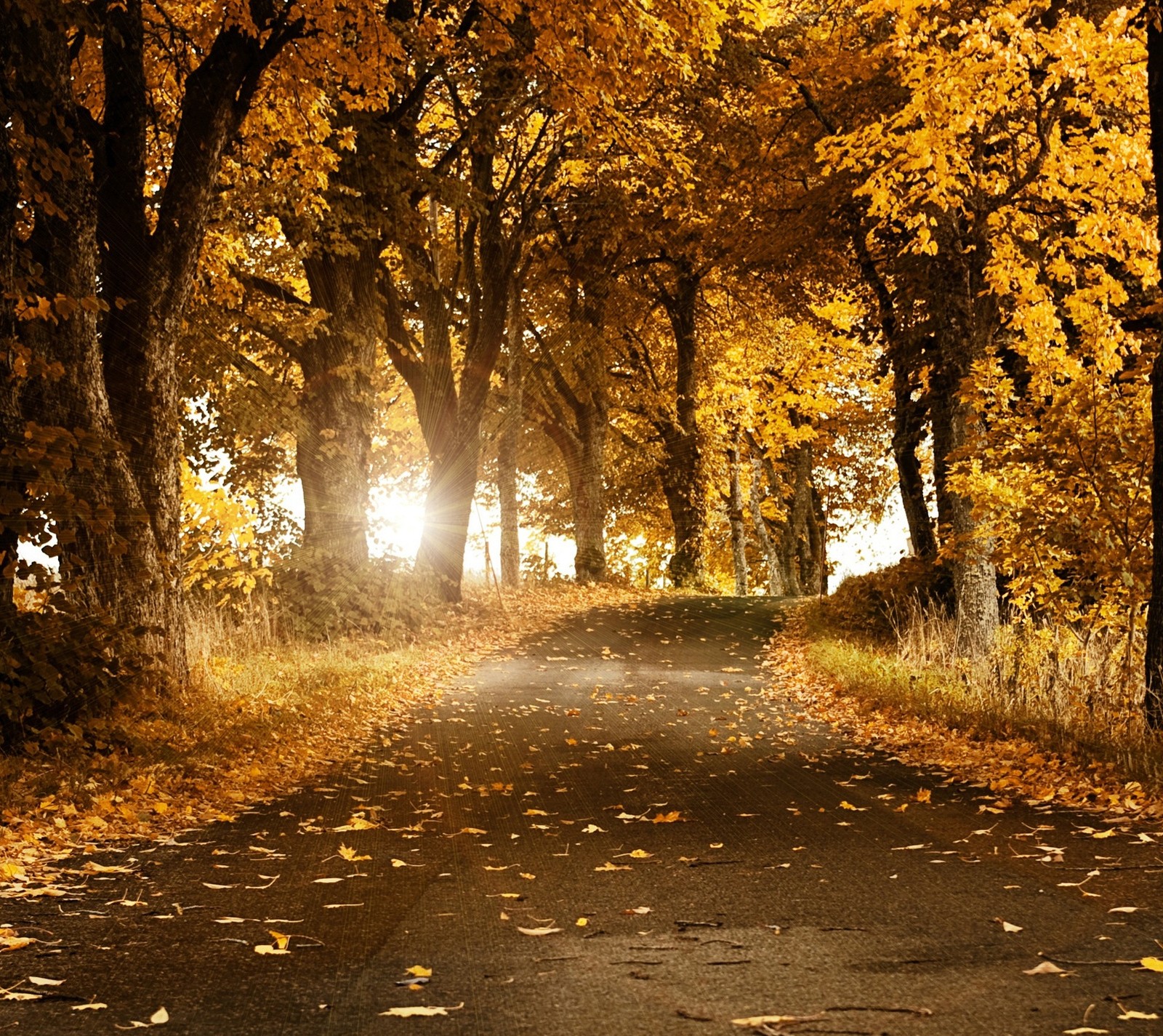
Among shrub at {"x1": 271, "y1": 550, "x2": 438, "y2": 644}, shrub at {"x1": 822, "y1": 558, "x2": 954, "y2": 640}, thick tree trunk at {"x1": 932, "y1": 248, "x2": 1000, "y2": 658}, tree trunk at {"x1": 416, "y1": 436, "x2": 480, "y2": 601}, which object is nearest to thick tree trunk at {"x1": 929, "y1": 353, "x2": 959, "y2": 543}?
thick tree trunk at {"x1": 932, "y1": 248, "x2": 1000, "y2": 658}

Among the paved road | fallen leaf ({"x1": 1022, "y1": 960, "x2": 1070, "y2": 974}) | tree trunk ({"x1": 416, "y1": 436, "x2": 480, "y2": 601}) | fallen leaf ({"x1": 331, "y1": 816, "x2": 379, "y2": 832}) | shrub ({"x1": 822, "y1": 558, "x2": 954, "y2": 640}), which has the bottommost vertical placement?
fallen leaf ({"x1": 1022, "y1": 960, "x2": 1070, "y2": 974})

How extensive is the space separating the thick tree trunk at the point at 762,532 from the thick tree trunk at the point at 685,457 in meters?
6.75

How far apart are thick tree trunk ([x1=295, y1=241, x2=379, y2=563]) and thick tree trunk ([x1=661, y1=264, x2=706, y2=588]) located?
13655 mm

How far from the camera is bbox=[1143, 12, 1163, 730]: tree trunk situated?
8227mm

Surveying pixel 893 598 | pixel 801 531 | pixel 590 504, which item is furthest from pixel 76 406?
pixel 801 531

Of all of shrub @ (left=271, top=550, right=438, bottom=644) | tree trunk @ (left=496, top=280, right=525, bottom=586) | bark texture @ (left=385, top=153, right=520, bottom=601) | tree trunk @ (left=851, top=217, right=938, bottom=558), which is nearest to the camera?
shrub @ (left=271, top=550, right=438, bottom=644)

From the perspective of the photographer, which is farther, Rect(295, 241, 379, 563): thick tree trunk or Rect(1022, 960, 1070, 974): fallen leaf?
Rect(295, 241, 379, 563): thick tree trunk

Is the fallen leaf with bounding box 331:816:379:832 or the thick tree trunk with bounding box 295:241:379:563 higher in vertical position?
the thick tree trunk with bounding box 295:241:379:563

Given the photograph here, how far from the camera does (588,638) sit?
65.0 feet

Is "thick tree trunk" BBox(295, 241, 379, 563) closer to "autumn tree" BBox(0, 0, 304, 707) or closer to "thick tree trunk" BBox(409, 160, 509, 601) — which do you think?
"thick tree trunk" BBox(409, 160, 509, 601)

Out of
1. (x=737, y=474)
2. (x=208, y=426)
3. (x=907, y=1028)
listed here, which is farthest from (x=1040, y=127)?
(x=737, y=474)

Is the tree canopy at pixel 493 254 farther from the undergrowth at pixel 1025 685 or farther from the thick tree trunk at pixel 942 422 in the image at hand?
the undergrowth at pixel 1025 685

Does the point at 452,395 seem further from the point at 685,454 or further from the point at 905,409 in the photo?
the point at 685,454

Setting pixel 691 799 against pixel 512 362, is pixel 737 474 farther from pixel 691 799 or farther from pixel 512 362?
pixel 691 799
